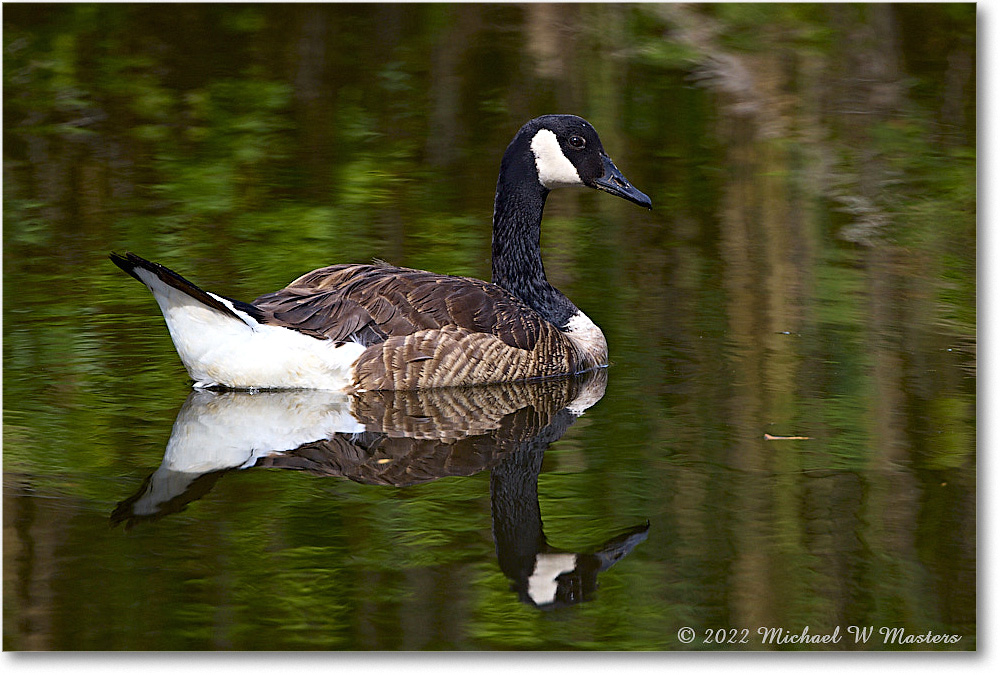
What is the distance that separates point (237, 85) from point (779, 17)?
21.8 feet

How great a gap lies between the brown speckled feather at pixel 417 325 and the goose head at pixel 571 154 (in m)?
1.27

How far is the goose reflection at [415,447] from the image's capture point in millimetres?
7273

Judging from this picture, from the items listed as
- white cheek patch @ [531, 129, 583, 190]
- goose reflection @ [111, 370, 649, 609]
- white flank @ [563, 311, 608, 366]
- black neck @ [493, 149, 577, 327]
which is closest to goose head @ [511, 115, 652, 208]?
white cheek patch @ [531, 129, 583, 190]

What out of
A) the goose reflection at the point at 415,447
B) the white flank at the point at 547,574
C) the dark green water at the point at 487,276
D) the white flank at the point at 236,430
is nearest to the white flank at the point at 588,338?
the dark green water at the point at 487,276

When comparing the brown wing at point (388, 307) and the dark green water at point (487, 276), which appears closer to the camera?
the dark green water at point (487, 276)

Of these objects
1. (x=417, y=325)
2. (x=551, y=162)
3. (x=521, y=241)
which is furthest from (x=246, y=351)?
(x=551, y=162)

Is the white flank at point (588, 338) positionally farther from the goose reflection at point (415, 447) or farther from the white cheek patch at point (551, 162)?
the white cheek patch at point (551, 162)

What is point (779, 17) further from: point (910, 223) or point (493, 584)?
point (493, 584)

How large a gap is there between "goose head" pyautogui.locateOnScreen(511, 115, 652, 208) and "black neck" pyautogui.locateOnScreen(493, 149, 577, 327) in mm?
154

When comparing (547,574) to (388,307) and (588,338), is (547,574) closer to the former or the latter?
(388,307)

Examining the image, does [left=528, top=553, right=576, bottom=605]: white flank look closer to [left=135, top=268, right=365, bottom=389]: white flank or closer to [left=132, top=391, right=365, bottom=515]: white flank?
[left=132, top=391, right=365, bottom=515]: white flank

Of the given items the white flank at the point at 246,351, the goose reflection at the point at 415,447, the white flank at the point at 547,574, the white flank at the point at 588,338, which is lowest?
the white flank at the point at 547,574

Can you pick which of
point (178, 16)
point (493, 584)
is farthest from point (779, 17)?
point (493, 584)

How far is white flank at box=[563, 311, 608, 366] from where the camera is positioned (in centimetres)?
1052
